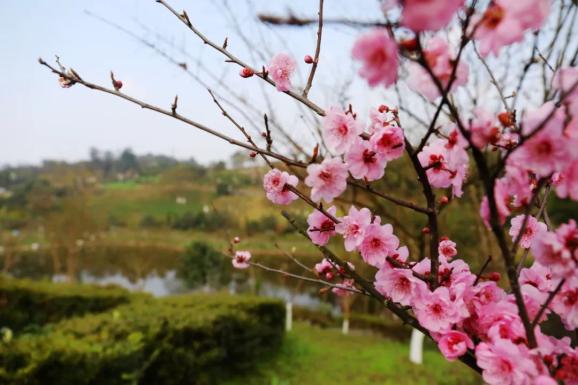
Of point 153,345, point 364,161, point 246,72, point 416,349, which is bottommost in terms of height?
point 416,349

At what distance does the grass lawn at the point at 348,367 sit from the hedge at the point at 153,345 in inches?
14.7

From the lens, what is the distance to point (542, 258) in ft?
2.31

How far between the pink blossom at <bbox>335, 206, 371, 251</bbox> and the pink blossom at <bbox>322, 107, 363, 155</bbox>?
0.17m

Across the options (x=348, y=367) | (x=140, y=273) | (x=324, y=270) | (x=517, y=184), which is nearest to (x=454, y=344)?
(x=517, y=184)

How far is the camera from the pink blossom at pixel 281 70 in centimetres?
123

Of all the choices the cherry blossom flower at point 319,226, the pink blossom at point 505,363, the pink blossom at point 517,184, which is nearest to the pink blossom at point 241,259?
the cherry blossom flower at point 319,226

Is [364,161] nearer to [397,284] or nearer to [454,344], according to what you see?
[397,284]

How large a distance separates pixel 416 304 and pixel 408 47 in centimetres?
56

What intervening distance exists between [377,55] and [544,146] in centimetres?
28

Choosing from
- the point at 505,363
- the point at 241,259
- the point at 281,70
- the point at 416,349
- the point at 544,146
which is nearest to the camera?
the point at 544,146

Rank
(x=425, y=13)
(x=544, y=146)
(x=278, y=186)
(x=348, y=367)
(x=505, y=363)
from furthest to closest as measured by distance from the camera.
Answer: (x=348, y=367), (x=278, y=186), (x=505, y=363), (x=544, y=146), (x=425, y=13)

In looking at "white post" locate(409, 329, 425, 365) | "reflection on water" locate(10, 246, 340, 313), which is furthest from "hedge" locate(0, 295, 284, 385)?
"reflection on water" locate(10, 246, 340, 313)

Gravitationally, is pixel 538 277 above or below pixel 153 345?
above

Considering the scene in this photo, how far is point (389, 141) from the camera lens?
960mm
